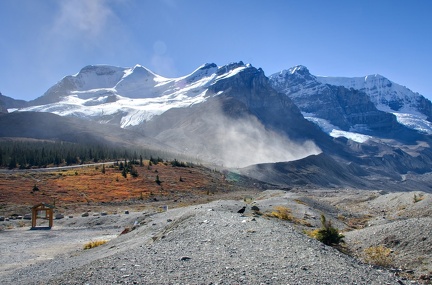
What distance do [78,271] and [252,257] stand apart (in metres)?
4.51

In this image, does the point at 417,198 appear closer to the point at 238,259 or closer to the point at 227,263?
the point at 238,259

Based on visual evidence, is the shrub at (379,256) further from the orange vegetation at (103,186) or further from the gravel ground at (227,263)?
the orange vegetation at (103,186)

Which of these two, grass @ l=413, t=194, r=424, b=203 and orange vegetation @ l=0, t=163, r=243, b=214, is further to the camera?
orange vegetation @ l=0, t=163, r=243, b=214

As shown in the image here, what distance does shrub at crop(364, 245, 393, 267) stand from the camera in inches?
490

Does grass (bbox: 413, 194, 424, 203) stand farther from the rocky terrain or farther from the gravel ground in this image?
the gravel ground

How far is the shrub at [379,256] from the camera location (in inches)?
490

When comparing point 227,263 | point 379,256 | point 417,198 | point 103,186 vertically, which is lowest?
point 103,186

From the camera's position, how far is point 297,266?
33.1ft

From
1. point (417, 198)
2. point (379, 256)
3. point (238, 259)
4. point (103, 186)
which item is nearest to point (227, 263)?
point (238, 259)

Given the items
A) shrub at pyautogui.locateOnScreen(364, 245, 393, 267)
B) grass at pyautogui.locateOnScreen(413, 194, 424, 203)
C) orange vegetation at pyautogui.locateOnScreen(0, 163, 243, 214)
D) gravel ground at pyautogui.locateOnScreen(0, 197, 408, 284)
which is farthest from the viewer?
orange vegetation at pyautogui.locateOnScreen(0, 163, 243, 214)

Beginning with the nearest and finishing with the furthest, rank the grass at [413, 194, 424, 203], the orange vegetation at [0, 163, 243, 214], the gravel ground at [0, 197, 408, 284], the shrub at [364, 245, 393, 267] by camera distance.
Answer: the gravel ground at [0, 197, 408, 284] → the shrub at [364, 245, 393, 267] → the grass at [413, 194, 424, 203] → the orange vegetation at [0, 163, 243, 214]

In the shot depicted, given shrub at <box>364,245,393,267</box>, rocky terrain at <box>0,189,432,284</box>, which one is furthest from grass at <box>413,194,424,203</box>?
shrub at <box>364,245,393,267</box>

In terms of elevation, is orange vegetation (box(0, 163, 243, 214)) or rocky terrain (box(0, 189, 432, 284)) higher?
rocky terrain (box(0, 189, 432, 284))

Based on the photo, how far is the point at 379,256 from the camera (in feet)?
41.5
